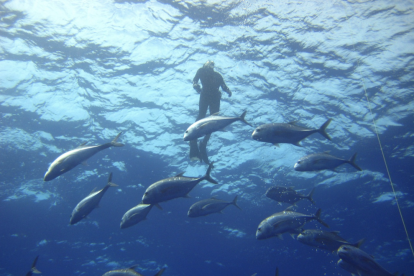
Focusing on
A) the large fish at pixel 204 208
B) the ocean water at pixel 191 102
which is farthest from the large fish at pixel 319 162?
the ocean water at pixel 191 102

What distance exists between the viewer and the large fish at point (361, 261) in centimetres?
450

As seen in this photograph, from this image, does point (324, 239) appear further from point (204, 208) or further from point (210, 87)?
point (210, 87)

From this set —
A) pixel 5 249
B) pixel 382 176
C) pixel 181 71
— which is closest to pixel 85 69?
pixel 181 71

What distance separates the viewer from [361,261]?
14.9ft

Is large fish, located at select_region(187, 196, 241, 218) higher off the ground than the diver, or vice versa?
the diver

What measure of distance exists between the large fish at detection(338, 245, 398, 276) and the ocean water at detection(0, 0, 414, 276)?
773cm

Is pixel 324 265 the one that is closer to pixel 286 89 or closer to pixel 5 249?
pixel 286 89

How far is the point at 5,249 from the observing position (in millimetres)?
20656

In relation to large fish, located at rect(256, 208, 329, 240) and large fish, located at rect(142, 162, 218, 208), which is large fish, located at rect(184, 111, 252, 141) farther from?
large fish, located at rect(256, 208, 329, 240)

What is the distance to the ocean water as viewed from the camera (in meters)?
8.26

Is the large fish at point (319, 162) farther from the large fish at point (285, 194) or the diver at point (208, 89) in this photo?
the diver at point (208, 89)

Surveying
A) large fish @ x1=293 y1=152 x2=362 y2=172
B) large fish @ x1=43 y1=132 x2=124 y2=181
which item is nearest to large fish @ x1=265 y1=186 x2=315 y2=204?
large fish @ x1=293 y1=152 x2=362 y2=172

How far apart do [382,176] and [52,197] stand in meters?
25.4

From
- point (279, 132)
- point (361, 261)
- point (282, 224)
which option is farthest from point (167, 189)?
point (361, 261)
